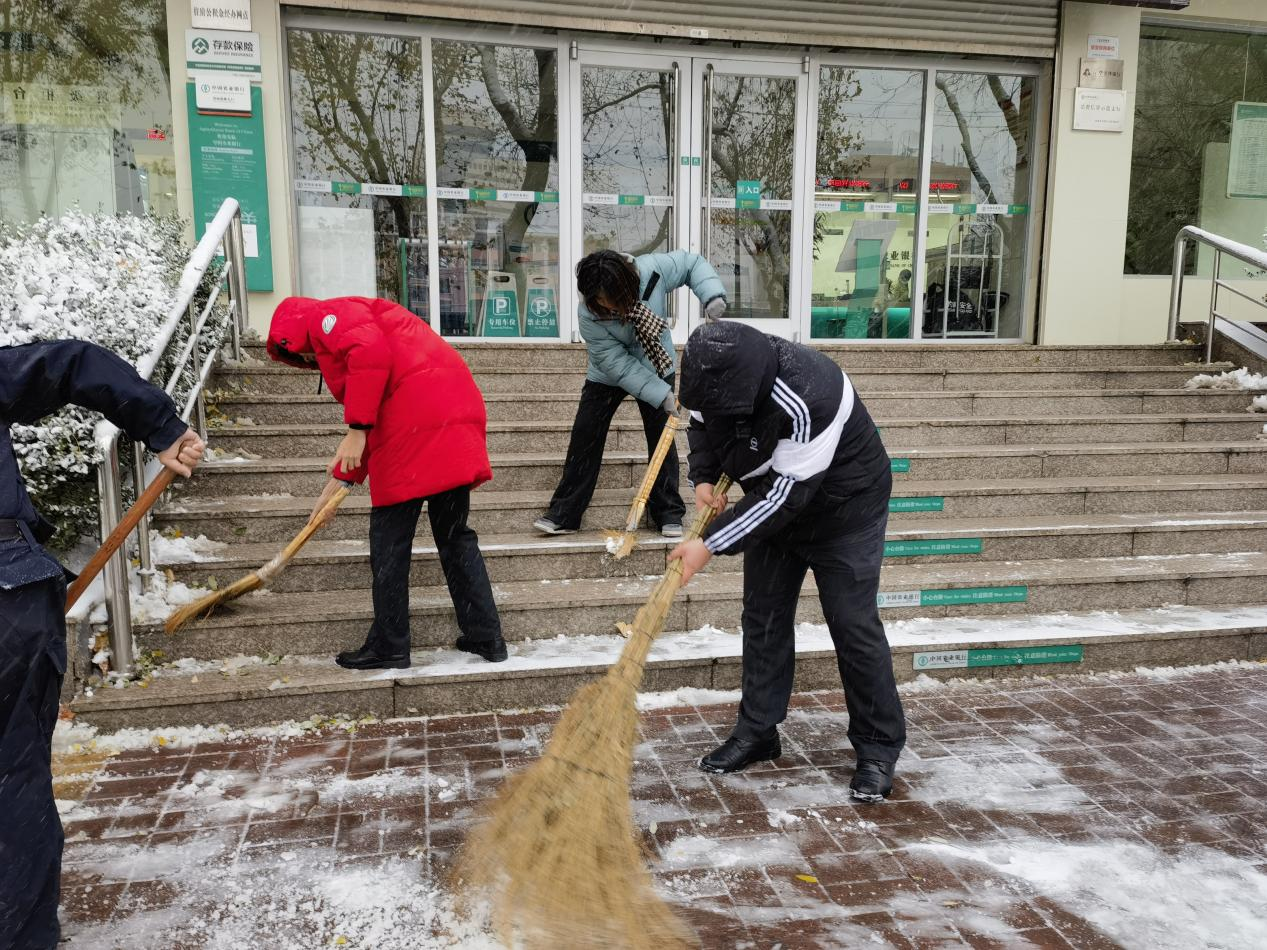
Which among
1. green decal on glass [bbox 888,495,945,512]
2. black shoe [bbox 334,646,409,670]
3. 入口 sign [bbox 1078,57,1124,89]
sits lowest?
black shoe [bbox 334,646,409,670]

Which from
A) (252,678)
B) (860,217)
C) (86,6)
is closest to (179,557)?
(252,678)

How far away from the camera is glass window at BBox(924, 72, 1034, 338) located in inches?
340

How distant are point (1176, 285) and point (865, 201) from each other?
2.75 m

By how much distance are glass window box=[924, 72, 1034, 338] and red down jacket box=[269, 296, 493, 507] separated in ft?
20.4

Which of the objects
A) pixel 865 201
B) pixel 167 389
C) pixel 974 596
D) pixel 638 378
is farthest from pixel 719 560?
pixel 865 201

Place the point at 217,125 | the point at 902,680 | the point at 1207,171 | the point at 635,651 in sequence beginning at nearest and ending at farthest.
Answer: the point at 635,651, the point at 902,680, the point at 217,125, the point at 1207,171

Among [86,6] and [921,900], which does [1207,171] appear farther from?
[86,6]

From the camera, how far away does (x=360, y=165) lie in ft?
24.8

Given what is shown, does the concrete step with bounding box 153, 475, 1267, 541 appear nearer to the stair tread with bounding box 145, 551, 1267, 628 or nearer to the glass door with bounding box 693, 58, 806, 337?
the stair tread with bounding box 145, 551, 1267, 628

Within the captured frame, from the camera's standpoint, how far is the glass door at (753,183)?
8070mm

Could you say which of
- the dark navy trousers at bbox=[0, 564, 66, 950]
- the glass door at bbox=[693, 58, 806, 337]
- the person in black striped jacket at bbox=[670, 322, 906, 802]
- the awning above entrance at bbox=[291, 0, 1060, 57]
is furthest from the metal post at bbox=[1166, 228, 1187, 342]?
the dark navy trousers at bbox=[0, 564, 66, 950]

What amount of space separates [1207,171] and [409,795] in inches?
389

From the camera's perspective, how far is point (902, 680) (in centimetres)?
440

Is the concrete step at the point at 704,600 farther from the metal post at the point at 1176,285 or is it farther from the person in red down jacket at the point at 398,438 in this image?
the metal post at the point at 1176,285
